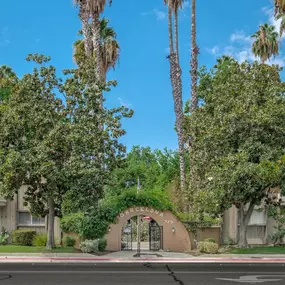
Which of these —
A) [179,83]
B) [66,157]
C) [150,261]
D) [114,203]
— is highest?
[179,83]

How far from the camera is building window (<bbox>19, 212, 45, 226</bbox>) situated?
35.2 meters

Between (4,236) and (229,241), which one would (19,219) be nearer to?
(4,236)

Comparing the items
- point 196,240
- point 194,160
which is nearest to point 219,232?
point 196,240

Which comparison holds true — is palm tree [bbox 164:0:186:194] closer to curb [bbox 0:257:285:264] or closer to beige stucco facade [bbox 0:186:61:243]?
beige stucco facade [bbox 0:186:61:243]

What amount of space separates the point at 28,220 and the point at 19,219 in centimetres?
65

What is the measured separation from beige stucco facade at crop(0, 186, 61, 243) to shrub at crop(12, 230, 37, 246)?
2350 mm

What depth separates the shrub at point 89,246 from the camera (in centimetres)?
2706

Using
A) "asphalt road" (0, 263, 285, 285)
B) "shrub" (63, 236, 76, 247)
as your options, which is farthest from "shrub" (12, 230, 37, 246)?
"asphalt road" (0, 263, 285, 285)

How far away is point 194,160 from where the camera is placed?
99.1ft

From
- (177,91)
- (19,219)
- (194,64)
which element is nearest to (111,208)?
(19,219)

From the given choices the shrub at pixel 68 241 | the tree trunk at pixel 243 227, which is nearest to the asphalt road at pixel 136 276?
the tree trunk at pixel 243 227

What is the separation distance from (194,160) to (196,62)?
12673 millimetres

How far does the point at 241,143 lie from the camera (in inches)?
1103

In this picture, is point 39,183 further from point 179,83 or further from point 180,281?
point 179,83
